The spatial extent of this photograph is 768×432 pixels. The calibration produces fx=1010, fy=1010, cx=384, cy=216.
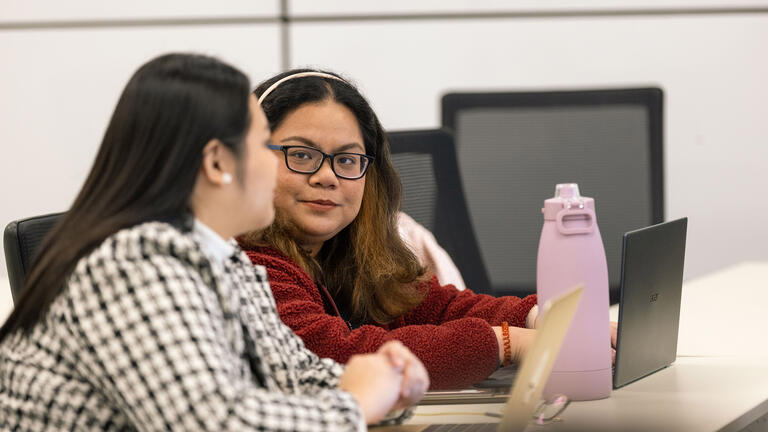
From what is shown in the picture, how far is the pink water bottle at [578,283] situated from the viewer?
105 centimetres

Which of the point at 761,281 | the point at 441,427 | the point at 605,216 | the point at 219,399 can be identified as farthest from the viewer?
the point at 605,216

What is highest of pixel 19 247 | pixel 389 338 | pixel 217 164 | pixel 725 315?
pixel 217 164

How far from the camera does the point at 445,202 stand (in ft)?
6.55

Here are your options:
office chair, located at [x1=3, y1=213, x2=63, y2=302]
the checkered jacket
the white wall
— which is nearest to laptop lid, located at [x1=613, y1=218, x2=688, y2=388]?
the checkered jacket

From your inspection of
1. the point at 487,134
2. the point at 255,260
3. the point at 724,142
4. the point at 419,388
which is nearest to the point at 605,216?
the point at 487,134

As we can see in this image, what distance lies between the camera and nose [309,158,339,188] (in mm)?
1229

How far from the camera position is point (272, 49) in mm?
3049

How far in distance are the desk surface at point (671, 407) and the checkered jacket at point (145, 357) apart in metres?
0.24

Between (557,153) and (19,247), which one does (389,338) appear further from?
(557,153)

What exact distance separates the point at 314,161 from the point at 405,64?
1.86 metres

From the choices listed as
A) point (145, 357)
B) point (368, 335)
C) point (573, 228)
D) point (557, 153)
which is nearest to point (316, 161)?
point (368, 335)

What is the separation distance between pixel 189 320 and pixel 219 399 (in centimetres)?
6

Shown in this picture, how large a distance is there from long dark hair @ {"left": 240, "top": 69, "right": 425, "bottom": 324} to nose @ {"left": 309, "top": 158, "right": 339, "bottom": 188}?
0.28 ft

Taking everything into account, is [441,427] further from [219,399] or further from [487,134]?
[487,134]
